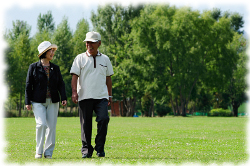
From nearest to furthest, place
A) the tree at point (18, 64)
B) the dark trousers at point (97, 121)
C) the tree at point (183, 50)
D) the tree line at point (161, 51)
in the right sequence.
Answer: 1. the dark trousers at point (97, 121)
2. the tree at point (18, 64)
3. the tree at point (183, 50)
4. the tree line at point (161, 51)

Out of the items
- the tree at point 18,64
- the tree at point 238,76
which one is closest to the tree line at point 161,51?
the tree at point 18,64

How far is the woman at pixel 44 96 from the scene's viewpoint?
289 inches

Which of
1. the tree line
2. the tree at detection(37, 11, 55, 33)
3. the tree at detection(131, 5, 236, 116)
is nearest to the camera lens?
the tree at detection(131, 5, 236, 116)

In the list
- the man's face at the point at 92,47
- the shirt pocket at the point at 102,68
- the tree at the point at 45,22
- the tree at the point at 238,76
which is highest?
the tree at the point at 45,22

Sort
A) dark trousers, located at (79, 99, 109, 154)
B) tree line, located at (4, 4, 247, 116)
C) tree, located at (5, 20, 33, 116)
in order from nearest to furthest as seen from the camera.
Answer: dark trousers, located at (79, 99, 109, 154), tree, located at (5, 20, 33, 116), tree line, located at (4, 4, 247, 116)

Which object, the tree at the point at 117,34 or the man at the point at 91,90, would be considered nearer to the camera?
the man at the point at 91,90

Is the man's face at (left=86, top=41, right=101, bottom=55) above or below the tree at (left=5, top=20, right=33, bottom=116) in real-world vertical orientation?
below

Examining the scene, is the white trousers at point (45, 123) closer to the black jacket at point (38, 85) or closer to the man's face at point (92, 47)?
the black jacket at point (38, 85)

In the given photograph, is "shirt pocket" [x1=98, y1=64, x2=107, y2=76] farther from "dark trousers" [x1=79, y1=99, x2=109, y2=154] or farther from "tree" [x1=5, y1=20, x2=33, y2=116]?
"tree" [x1=5, y1=20, x2=33, y2=116]

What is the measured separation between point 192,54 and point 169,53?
327cm

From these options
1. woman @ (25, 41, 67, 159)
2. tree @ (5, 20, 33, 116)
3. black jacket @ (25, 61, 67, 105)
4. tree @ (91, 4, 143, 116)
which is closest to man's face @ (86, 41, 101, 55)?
woman @ (25, 41, 67, 159)

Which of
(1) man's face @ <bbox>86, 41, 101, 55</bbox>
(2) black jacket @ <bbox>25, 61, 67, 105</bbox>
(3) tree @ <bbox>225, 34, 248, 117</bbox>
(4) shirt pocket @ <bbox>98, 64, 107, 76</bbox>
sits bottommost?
(2) black jacket @ <bbox>25, 61, 67, 105</bbox>

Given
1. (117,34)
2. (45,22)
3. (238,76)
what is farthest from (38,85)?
(45,22)

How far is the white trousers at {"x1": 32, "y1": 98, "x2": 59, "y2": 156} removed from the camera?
733cm
